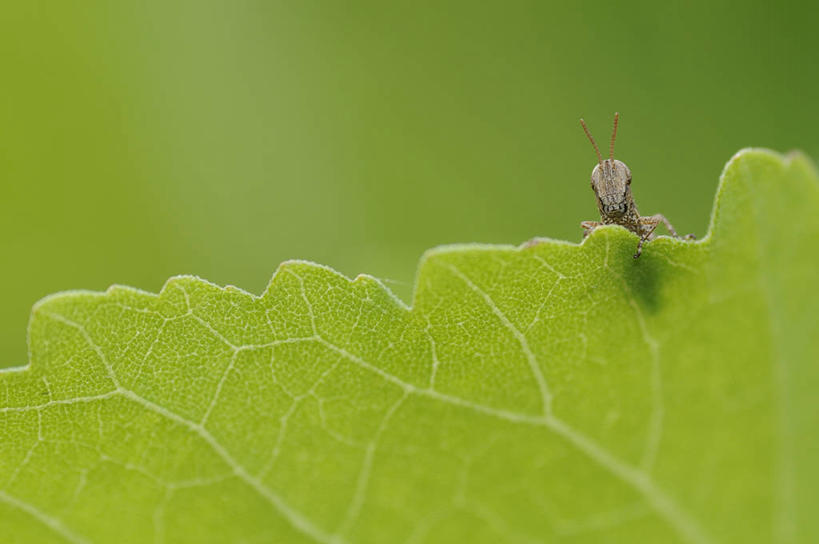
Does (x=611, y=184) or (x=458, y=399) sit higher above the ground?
(x=611, y=184)

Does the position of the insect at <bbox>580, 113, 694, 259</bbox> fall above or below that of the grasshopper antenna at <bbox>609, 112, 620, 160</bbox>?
below

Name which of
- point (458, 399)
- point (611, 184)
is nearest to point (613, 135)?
point (611, 184)

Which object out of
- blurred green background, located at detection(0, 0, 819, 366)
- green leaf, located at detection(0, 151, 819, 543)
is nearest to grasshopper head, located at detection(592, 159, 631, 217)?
blurred green background, located at detection(0, 0, 819, 366)

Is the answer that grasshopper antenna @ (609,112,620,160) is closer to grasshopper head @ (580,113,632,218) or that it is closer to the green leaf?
grasshopper head @ (580,113,632,218)

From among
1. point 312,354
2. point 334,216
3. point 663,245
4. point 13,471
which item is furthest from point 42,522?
point 334,216

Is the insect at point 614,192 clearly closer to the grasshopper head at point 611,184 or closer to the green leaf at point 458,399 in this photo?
the grasshopper head at point 611,184

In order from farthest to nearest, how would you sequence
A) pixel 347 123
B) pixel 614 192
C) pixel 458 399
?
pixel 347 123
pixel 614 192
pixel 458 399

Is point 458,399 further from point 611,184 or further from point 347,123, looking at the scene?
point 347,123
